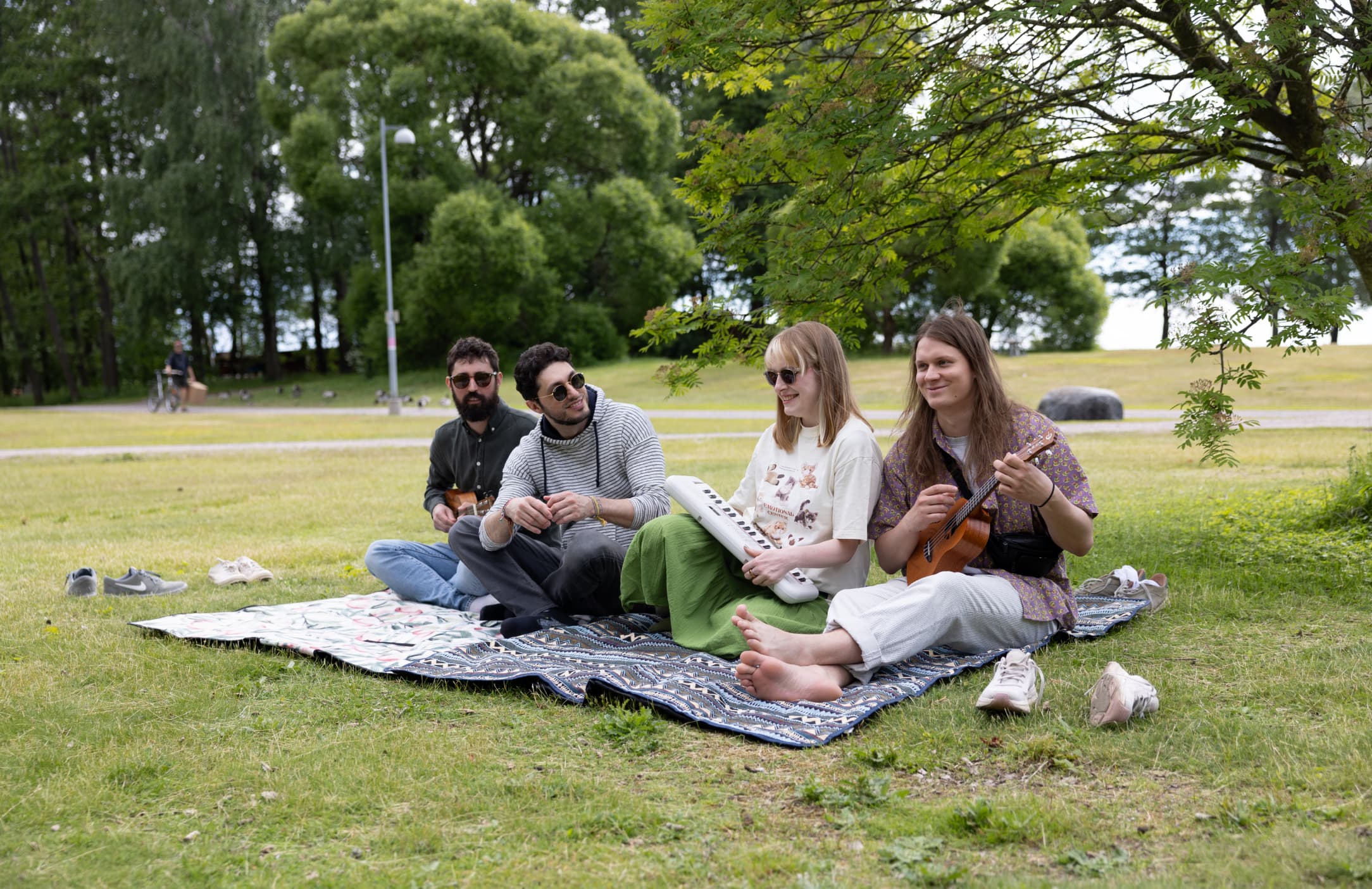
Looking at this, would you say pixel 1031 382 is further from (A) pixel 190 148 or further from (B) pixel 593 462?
(A) pixel 190 148

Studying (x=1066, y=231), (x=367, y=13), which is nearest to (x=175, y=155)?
(x=367, y=13)

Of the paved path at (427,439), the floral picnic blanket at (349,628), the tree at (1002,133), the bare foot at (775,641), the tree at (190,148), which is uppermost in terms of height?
the tree at (190,148)

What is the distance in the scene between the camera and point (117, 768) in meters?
3.27

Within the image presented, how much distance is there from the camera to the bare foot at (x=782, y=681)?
3771 mm

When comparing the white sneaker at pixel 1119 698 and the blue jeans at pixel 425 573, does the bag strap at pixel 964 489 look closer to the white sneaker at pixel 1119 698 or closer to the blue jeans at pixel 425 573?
the white sneaker at pixel 1119 698

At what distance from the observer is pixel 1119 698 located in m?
3.40

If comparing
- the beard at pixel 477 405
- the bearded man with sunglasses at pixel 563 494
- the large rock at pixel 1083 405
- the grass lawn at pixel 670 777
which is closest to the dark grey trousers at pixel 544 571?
the bearded man with sunglasses at pixel 563 494

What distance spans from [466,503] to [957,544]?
2.64m

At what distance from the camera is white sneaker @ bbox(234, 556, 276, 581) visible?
6.58 metres

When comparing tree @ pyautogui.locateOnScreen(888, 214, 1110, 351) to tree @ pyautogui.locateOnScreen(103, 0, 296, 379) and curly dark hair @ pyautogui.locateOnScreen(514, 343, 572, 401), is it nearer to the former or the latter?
tree @ pyautogui.locateOnScreen(103, 0, 296, 379)

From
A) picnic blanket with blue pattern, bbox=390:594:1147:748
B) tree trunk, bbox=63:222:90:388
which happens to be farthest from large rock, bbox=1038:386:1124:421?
tree trunk, bbox=63:222:90:388

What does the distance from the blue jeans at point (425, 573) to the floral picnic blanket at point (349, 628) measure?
68mm

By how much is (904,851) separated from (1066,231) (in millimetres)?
47077

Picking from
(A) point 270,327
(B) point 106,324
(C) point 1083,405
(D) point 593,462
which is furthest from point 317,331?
(D) point 593,462
